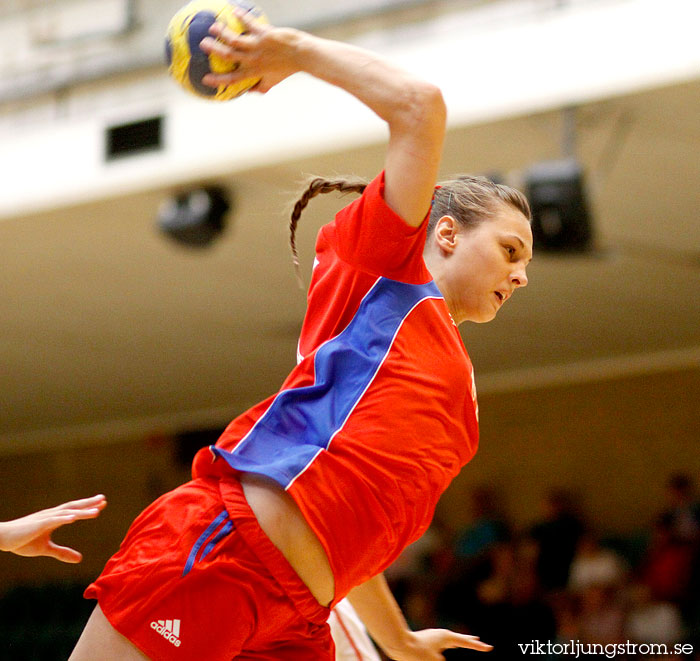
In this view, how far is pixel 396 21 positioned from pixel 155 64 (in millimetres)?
1539

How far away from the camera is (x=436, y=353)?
5.81 feet

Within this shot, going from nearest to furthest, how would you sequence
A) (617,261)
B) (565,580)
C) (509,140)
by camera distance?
(509,140)
(617,261)
(565,580)

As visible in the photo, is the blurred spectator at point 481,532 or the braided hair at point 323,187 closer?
the braided hair at point 323,187

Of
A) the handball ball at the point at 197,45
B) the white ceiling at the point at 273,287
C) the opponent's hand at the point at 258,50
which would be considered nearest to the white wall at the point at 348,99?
the white ceiling at the point at 273,287

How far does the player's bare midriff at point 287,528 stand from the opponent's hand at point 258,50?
2.21 ft

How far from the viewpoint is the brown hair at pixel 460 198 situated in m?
1.90

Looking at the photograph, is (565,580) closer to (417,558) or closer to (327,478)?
(417,558)

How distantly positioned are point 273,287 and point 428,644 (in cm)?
516

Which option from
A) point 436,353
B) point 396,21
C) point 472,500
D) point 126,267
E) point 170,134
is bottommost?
point 472,500

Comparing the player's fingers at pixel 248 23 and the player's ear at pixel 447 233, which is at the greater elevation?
the player's fingers at pixel 248 23

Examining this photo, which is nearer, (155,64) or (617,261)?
(155,64)

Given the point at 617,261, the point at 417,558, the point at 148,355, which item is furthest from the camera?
the point at 148,355

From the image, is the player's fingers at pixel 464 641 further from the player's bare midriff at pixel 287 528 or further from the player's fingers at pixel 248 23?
the player's fingers at pixel 248 23

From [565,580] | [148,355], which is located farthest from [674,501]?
[148,355]
